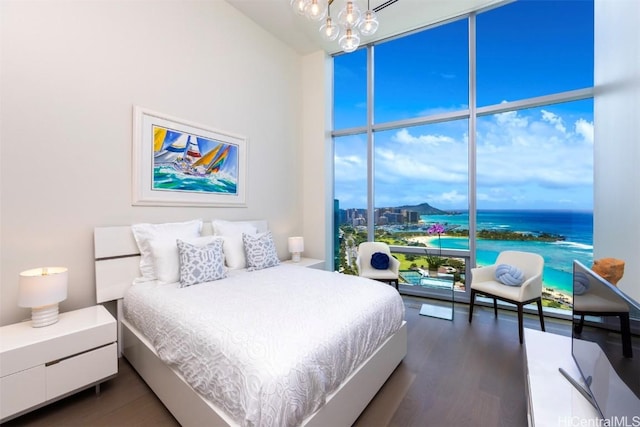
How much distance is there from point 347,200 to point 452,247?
1.70 meters

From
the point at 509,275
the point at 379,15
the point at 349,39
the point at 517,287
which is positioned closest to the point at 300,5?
the point at 349,39

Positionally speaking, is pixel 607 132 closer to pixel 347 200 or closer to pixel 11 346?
pixel 347 200

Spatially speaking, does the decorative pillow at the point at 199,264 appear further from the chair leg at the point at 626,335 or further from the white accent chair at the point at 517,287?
the white accent chair at the point at 517,287

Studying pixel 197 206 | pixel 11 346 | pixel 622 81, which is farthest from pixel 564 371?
pixel 197 206

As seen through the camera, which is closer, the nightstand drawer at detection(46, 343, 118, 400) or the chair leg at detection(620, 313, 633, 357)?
the chair leg at detection(620, 313, 633, 357)

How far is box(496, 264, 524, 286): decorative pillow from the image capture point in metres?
2.67

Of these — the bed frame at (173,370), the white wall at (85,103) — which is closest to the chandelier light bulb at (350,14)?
the white wall at (85,103)

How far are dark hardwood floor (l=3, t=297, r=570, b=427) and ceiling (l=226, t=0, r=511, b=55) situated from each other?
3.82 metres

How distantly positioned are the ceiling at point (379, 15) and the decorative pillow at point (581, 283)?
335 centimetres

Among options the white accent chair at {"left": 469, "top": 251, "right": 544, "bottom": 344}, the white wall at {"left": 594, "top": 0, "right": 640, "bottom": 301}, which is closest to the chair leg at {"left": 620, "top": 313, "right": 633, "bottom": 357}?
the white wall at {"left": 594, "top": 0, "right": 640, "bottom": 301}

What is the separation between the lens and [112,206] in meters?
2.30

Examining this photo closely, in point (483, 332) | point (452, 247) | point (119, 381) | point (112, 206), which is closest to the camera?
point (119, 381)

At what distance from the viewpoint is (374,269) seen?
11.1ft

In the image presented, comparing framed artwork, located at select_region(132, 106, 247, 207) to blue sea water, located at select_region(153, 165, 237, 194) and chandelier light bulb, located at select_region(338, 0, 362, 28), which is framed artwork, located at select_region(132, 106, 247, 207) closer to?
blue sea water, located at select_region(153, 165, 237, 194)
